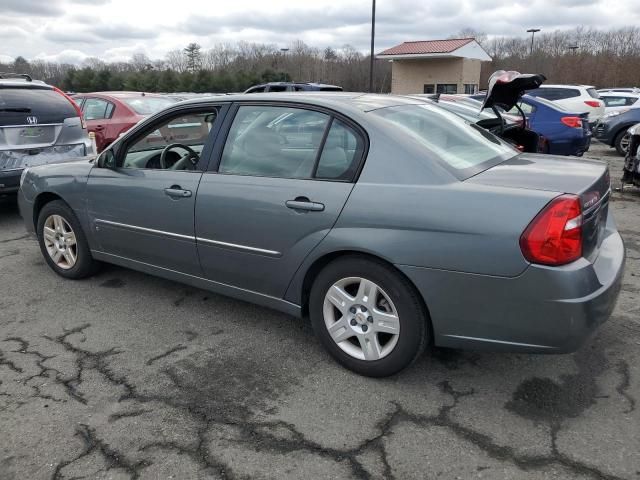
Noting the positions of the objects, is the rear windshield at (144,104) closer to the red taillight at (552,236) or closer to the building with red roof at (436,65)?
the red taillight at (552,236)

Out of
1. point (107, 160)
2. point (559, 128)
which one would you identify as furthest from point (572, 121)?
point (107, 160)

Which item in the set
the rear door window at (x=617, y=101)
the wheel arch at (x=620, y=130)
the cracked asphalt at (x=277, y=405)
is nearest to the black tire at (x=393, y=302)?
the cracked asphalt at (x=277, y=405)

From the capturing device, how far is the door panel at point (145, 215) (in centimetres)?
361

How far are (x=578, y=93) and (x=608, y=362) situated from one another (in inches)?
568

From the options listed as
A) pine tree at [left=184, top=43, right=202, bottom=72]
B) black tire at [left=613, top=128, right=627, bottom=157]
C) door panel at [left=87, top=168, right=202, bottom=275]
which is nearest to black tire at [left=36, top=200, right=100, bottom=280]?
door panel at [left=87, top=168, right=202, bottom=275]

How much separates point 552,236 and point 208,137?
2.26m

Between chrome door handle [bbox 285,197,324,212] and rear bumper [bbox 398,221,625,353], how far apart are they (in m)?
0.60

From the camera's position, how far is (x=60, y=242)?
4.63 metres

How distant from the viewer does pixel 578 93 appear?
15.5 metres

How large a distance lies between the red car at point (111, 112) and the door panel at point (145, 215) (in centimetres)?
549

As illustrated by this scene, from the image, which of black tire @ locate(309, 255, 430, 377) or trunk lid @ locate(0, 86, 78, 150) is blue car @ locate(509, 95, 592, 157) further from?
trunk lid @ locate(0, 86, 78, 150)

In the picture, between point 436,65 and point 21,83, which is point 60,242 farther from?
point 436,65

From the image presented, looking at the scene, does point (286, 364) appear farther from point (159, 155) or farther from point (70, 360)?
point (159, 155)

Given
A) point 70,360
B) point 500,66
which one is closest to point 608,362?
point 70,360
